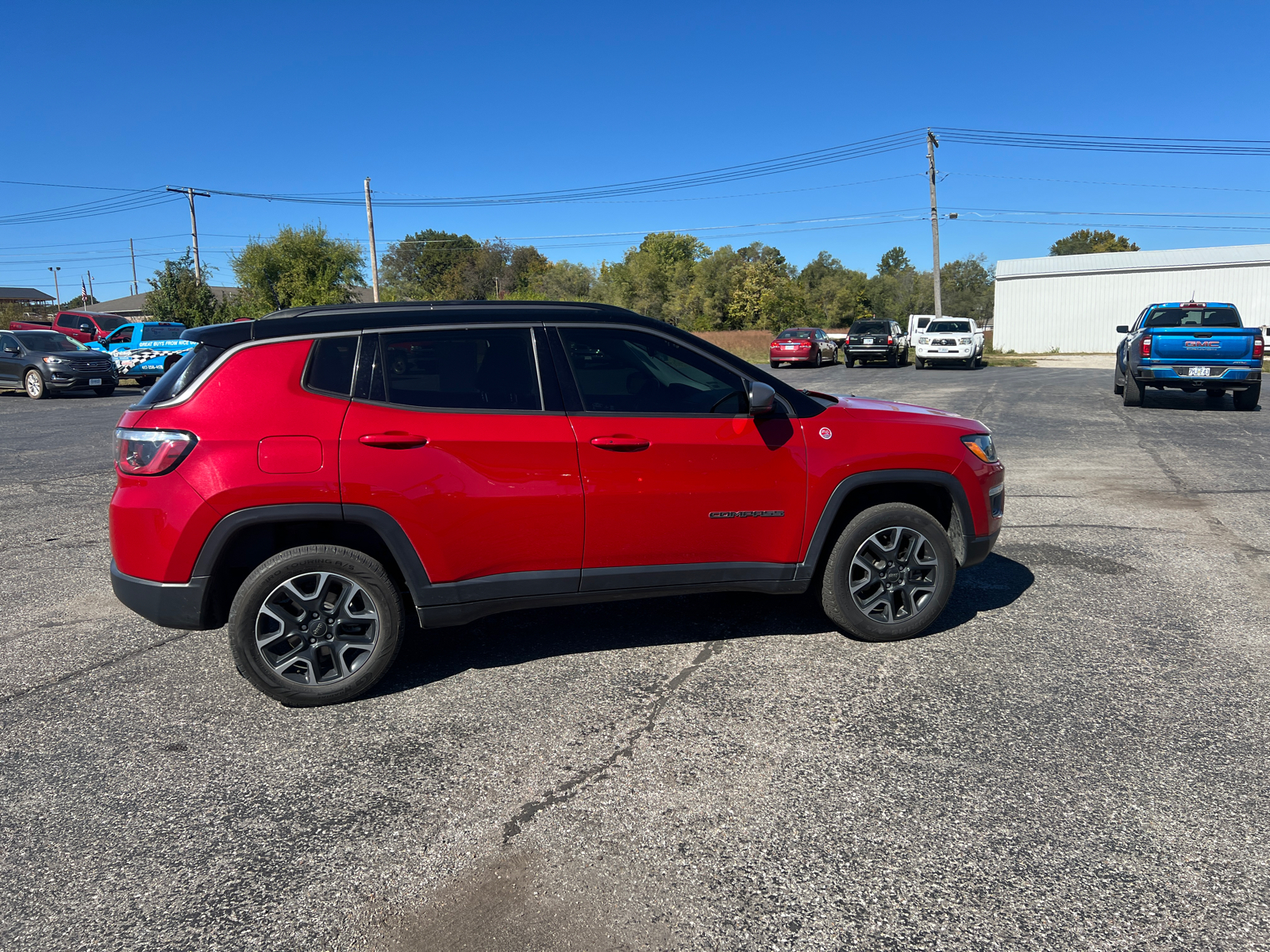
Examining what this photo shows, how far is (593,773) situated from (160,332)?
1096 inches

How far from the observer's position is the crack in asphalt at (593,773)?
3053 millimetres

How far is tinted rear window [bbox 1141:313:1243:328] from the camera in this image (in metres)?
15.8

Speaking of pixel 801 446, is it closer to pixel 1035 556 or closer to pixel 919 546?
pixel 919 546

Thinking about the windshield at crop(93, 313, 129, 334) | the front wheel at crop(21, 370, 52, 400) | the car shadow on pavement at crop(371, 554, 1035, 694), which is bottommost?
the car shadow on pavement at crop(371, 554, 1035, 694)

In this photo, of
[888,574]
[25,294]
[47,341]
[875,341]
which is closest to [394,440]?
[888,574]

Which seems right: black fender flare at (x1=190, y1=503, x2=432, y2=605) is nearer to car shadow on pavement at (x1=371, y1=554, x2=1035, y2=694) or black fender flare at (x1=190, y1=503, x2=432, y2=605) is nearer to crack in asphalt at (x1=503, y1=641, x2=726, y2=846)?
car shadow on pavement at (x1=371, y1=554, x2=1035, y2=694)

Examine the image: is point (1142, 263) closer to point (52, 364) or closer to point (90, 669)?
point (52, 364)

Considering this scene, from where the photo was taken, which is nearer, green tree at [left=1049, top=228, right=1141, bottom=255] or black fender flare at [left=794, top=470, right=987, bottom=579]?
black fender flare at [left=794, top=470, right=987, bottom=579]

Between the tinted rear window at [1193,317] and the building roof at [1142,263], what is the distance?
3303cm

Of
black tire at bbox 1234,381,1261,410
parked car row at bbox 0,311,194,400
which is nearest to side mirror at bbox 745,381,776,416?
black tire at bbox 1234,381,1261,410

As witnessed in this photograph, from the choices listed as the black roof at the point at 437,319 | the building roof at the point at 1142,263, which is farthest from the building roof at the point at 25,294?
the black roof at the point at 437,319

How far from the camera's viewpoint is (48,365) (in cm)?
2200

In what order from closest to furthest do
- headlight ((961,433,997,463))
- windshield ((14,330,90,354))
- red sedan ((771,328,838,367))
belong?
headlight ((961,433,997,463)) < windshield ((14,330,90,354)) < red sedan ((771,328,838,367))

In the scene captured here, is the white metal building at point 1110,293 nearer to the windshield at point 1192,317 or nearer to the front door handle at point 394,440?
the windshield at point 1192,317
